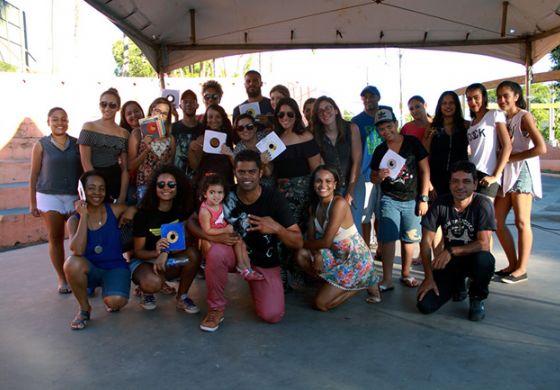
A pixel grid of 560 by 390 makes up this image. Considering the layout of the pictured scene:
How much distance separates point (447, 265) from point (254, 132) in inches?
75.3

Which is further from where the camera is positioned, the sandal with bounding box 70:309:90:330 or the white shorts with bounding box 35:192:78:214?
the white shorts with bounding box 35:192:78:214

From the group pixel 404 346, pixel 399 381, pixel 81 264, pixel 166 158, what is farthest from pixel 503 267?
pixel 81 264

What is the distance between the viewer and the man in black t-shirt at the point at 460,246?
11.3 ft

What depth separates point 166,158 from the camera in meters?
4.23

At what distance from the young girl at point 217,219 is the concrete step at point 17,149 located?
6047 mm

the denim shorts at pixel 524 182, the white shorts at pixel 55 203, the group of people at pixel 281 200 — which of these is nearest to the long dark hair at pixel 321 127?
the group of people at pixel 281 200

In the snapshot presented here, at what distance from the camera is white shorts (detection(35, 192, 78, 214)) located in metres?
4.11

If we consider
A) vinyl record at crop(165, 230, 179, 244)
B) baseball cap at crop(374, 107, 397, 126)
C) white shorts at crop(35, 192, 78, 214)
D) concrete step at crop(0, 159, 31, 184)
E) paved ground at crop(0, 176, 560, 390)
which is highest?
baseball cap at crop(374, 107, 397, 126)

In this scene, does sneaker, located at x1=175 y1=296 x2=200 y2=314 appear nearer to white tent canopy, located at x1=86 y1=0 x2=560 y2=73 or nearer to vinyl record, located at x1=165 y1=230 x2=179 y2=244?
vinyl record, located at x1=165 y1=230 x2=179 y2=244

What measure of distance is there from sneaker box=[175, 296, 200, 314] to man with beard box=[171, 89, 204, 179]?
121cm

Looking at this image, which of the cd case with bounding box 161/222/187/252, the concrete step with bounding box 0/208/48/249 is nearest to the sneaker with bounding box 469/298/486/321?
the cd case with bounding box 161/222/187/252

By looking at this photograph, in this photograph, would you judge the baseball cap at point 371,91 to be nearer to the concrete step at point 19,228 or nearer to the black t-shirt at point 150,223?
the black t-shirt at point 150,223

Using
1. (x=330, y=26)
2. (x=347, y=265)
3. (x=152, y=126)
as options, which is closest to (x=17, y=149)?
(x=152, y=126)

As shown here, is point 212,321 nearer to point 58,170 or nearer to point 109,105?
point 58,170
